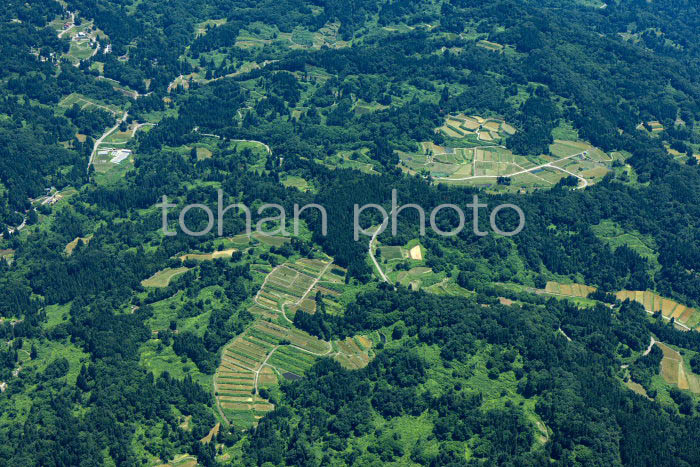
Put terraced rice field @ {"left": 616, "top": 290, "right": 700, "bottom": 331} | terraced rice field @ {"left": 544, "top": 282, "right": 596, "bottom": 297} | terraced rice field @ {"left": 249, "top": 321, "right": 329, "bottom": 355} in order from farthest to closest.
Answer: terraced rice field @ {"left": 544, "top": 282, "right": 596, "bottom": 297} < terraced rice field @ {"left": 616, "top": 290, "right": 700, "bottom": 331} < terraced rice field @ {"left": 249, "top": 321, "right": 329, "bottom": 355}

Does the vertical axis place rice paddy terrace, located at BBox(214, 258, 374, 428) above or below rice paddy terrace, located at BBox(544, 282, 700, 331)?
above

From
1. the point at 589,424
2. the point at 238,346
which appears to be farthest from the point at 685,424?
the point at 238,346

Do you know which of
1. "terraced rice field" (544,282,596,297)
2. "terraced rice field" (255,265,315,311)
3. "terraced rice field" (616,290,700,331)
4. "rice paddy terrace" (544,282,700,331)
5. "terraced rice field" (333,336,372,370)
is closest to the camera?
"terraced rice field" (333,336,372,370)

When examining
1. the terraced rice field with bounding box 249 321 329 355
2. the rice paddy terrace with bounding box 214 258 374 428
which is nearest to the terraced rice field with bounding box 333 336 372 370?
the rice paddy terrace with bounding box 214 258 374 428

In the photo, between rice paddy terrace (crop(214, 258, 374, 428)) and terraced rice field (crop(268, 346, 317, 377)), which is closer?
rice paddy terrace (crop(214, 258, 374, 428))

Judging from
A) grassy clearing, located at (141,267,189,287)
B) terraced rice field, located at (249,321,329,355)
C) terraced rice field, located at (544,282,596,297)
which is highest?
grassy clearing, located at (141,267,189,287)

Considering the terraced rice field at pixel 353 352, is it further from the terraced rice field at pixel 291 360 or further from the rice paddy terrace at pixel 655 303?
the rice paddy terrace at pixel 655 303

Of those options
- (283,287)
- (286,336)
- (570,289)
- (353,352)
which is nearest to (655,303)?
(570,289)

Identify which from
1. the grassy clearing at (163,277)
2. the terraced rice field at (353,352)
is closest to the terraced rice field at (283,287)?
the terraced rice field at (353,352)

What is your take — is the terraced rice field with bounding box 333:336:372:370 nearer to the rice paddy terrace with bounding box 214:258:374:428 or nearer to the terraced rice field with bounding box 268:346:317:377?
the rice paddy terrace with bounding box 214:258:374:428
